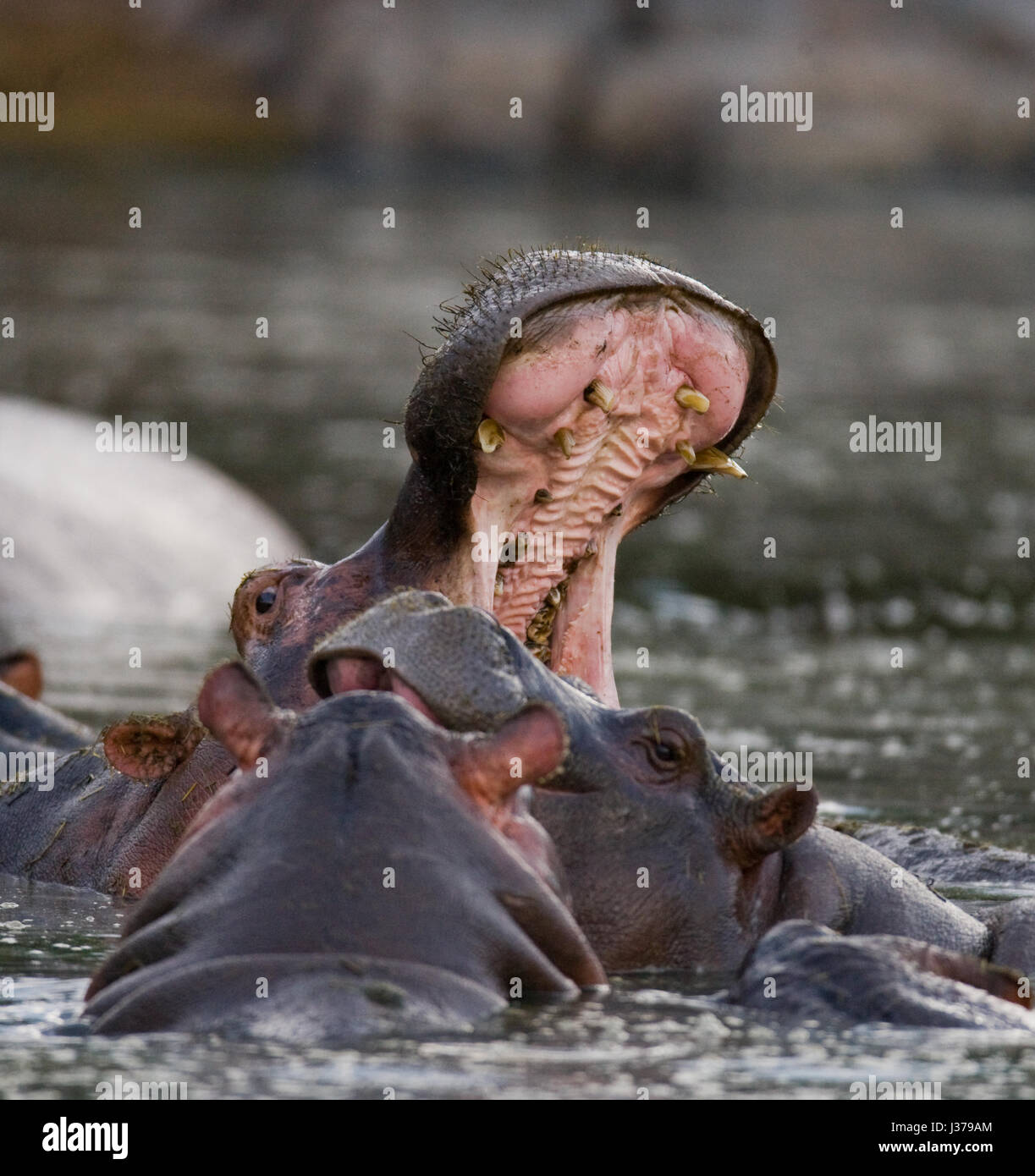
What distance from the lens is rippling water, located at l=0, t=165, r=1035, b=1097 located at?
3.84 m

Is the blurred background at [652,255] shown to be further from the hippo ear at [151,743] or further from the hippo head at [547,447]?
the hippo ear at [151,743]

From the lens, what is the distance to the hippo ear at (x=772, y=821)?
470 cm

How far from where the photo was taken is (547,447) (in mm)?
5523

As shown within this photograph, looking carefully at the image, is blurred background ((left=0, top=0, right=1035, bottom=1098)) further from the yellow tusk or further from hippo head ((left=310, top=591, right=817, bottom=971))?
the yellow tusk

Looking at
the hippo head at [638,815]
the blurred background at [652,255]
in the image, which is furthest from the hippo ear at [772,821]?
the blurred background at [652,255]

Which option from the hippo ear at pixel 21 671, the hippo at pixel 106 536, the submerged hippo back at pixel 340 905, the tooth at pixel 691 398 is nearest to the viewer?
the submerged hippo back at pixel 340 905

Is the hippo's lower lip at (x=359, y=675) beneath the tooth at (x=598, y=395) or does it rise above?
beneath

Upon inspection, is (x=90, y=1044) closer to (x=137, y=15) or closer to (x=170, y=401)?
(x=170, y=401)

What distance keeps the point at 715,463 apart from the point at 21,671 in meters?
2.75

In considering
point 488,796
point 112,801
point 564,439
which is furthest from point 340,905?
point 112,801

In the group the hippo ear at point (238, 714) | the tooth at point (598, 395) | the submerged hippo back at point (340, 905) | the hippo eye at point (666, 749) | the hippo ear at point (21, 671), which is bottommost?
the submerged hippo back at point (340, 905)

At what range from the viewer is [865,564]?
13156 mm

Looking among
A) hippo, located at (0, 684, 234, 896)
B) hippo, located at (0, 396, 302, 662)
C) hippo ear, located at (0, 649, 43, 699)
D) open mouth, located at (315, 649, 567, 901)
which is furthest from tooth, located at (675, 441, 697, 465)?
hippo, located at (0, 396, 302, 662)
